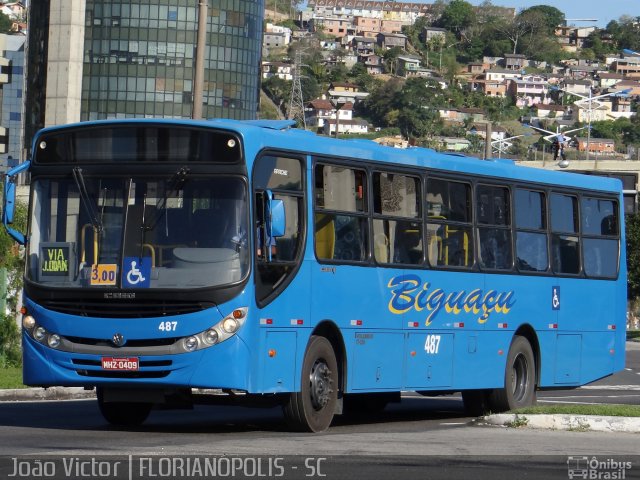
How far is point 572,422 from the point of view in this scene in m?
16.8

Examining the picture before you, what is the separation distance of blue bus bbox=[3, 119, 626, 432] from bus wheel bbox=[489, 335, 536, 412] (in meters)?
1.28

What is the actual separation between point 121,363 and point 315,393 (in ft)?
6.76

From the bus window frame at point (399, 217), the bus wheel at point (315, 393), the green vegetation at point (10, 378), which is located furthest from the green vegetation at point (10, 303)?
the bus wheel at point (315, 393)

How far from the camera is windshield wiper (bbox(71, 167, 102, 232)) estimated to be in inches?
578

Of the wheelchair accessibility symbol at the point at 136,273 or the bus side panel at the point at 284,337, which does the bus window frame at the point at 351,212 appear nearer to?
the bus side panel at the point at 284,337

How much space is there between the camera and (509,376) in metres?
19.2

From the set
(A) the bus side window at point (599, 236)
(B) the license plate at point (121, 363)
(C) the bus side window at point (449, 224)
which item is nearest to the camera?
(B) the license plate at point (121, 363)

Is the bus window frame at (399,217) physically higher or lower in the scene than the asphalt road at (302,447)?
higher

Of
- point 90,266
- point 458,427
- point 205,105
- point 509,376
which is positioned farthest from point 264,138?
point 205,105

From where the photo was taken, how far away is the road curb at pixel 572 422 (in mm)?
16641

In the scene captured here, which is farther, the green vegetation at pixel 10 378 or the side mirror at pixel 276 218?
the green vegetation at pixel 10 378

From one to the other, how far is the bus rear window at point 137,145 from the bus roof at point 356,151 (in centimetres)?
8

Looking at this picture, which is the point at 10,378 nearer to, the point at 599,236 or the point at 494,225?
the point at 494,225

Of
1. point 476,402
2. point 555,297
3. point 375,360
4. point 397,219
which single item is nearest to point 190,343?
point 375,360
